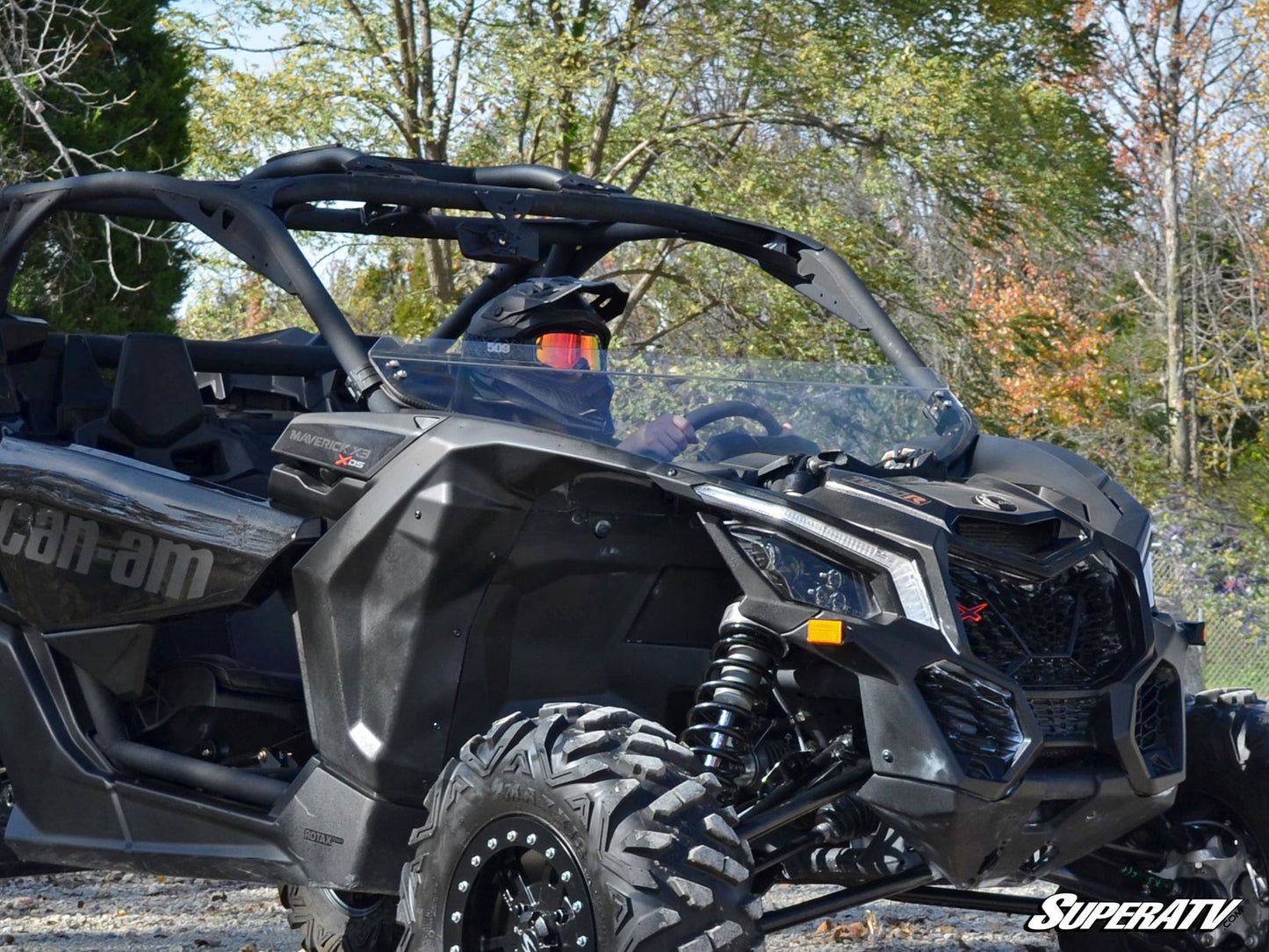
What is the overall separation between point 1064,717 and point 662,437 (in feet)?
3.56

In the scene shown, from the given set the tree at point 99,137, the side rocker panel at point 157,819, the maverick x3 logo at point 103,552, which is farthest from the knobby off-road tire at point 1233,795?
the tree at point 99,137

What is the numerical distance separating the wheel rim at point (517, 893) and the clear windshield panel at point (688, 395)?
92 cm

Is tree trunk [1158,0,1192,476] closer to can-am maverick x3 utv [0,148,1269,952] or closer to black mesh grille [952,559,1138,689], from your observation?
can-am maverick x3 utv [0,148,1269,952]

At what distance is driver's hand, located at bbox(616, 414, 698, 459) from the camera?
368cm

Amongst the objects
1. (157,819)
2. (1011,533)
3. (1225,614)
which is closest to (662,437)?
(1011,533)

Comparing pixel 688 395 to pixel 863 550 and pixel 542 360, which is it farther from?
pixel 863 550

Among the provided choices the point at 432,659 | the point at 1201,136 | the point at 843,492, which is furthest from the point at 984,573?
the point at 1201,136

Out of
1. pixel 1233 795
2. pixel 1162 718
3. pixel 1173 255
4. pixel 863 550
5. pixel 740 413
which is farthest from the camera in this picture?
pixel 1173 255

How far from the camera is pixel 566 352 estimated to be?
410cm

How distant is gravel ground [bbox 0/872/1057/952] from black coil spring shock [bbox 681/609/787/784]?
2189 millimetres

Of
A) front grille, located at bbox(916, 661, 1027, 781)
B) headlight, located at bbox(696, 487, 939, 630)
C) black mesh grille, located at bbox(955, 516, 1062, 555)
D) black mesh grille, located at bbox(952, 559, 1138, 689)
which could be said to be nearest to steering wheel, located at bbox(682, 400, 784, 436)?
headlight, located at bbox(696, 487, 939, 630)

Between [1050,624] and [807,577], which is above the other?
[807,577]

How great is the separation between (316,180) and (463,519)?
1.40 m

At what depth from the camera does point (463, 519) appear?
11.7ft
